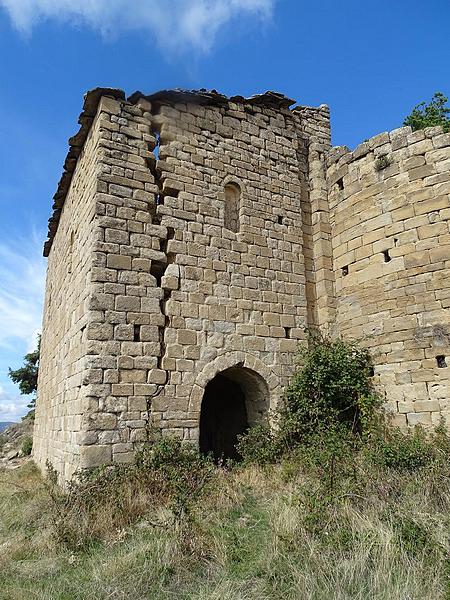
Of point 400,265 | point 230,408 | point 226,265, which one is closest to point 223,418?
point 230,408

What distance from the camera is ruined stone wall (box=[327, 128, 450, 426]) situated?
7.53 metres

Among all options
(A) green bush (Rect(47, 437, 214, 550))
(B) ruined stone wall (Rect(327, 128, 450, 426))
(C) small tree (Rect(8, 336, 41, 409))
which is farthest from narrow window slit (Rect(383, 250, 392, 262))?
(C) small tree (Rect(8, 336, 41, 409))

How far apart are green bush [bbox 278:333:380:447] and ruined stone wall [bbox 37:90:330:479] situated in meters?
0.39

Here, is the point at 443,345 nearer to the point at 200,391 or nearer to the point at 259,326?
the point at 259,326

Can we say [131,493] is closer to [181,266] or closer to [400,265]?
[181,266]

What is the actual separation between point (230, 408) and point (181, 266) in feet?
12.8

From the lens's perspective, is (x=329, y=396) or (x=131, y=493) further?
(x=329, y=396)

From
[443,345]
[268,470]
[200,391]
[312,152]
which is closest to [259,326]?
[200,391]

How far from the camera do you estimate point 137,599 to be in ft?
12.1

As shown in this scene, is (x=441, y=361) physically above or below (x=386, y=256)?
below

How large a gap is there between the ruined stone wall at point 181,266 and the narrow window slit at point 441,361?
95.5 inches

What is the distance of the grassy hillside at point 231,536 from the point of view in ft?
12.4

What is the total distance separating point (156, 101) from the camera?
835 centimetres

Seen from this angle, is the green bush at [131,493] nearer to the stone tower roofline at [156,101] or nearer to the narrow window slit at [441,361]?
the narrow window slit at [441,361]
